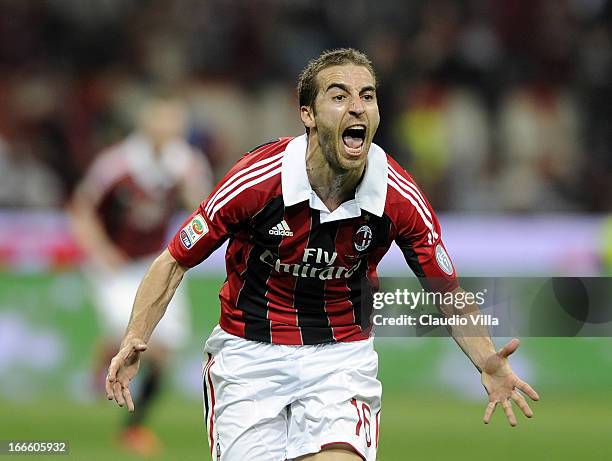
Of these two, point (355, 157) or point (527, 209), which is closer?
point (355, 157)

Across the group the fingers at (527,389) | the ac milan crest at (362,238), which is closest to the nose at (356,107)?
the ac milan crest at (362,238)

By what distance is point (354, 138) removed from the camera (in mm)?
4609

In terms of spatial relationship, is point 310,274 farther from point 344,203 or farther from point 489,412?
→ point 489,412

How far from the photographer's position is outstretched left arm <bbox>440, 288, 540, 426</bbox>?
4.46m

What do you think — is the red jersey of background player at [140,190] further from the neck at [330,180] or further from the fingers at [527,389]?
the fingers at [527,389]

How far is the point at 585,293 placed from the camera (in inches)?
251

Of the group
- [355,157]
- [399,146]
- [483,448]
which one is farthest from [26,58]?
[355,157]

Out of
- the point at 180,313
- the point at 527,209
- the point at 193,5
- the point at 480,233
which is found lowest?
the point at 180,313

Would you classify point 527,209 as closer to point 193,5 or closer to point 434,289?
point 193,5

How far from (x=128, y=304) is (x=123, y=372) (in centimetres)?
456

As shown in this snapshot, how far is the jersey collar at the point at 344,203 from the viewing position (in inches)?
181

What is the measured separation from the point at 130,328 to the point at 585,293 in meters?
2.76

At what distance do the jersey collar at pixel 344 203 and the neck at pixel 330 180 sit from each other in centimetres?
3

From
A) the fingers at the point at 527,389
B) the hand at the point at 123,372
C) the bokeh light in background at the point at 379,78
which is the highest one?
the bokeh light in background at the point at 379,78
